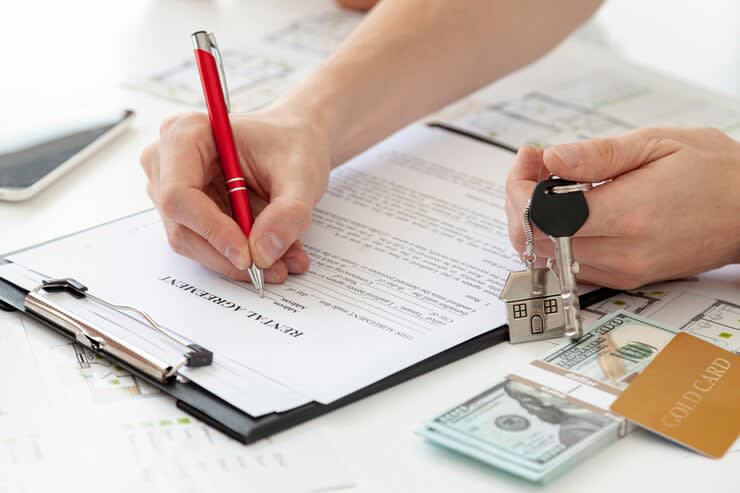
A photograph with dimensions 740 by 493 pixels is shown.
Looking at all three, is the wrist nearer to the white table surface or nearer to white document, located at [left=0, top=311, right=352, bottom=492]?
the white table surface

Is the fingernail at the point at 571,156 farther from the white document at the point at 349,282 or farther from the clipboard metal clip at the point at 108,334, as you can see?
the clipboard metal clip at the point at 108,334

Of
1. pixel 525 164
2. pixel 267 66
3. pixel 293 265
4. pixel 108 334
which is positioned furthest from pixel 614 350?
pixel 267 66

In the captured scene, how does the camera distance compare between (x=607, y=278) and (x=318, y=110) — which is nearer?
(x=607, y=278)

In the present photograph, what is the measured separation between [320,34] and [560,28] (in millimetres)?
414

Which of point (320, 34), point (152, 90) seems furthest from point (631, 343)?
point (320, 34)

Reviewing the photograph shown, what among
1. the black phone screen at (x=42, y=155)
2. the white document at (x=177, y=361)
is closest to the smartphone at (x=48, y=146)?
the black phone screen at (x=42, y=155)

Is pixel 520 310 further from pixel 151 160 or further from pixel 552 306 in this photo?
pixel 151 160

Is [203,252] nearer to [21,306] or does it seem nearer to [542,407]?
[21,306]

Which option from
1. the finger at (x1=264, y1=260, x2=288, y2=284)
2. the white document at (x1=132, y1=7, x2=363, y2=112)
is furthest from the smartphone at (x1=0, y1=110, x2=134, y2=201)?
the finger at (x1=264, y1=260, x2=288, y2=284)

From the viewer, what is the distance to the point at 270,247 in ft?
2.77

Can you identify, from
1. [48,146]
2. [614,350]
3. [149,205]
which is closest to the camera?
→ [614,350]

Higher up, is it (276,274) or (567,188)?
(567,188)

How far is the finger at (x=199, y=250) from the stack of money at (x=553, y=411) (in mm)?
269

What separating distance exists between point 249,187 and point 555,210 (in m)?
0.32
